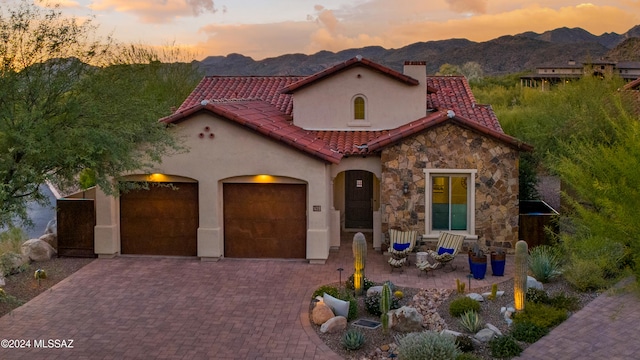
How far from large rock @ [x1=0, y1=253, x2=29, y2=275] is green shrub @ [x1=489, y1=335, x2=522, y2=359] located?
1240 centimetres

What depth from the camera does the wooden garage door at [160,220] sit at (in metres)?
19.8

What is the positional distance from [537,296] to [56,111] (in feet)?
36.9

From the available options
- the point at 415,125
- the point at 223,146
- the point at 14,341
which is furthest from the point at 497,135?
the point at 14,341

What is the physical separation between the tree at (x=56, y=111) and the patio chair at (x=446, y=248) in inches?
340

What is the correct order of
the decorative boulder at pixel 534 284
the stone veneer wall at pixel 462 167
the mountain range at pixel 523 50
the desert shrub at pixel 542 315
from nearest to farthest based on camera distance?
the desert shrub at pixel 542 315 → the decorative boulder at pixel 534 284 → the stone veneer wall at pixel 462 167 → the mountain range at pixel 523 50

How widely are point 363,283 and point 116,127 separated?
697cm

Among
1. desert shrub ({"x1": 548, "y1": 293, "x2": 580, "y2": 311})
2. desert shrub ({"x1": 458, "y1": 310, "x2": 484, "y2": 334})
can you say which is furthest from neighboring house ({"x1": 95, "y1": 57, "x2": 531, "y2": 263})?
desert shrub ({"x1": 458, "y1": 310, "x2": 484, "y2": 334})

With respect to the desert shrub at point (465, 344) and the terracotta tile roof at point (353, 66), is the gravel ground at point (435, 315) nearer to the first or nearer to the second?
the desert shrub at point (465, 344)

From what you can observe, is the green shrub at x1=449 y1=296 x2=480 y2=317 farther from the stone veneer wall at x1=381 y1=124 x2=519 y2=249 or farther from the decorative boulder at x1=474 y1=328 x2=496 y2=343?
the stone veneer wall at x1=381 y1=124 x2=519 y2=249

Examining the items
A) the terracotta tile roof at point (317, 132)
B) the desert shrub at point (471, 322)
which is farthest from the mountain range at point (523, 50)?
the desert shrub at point (471, 322)

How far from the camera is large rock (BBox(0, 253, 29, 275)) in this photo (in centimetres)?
1738

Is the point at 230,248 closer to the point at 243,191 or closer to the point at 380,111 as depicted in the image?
the point at 243,191

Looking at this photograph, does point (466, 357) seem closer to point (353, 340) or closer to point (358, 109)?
point (353, 340)

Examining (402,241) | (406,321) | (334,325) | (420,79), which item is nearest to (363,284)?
(334,325)
